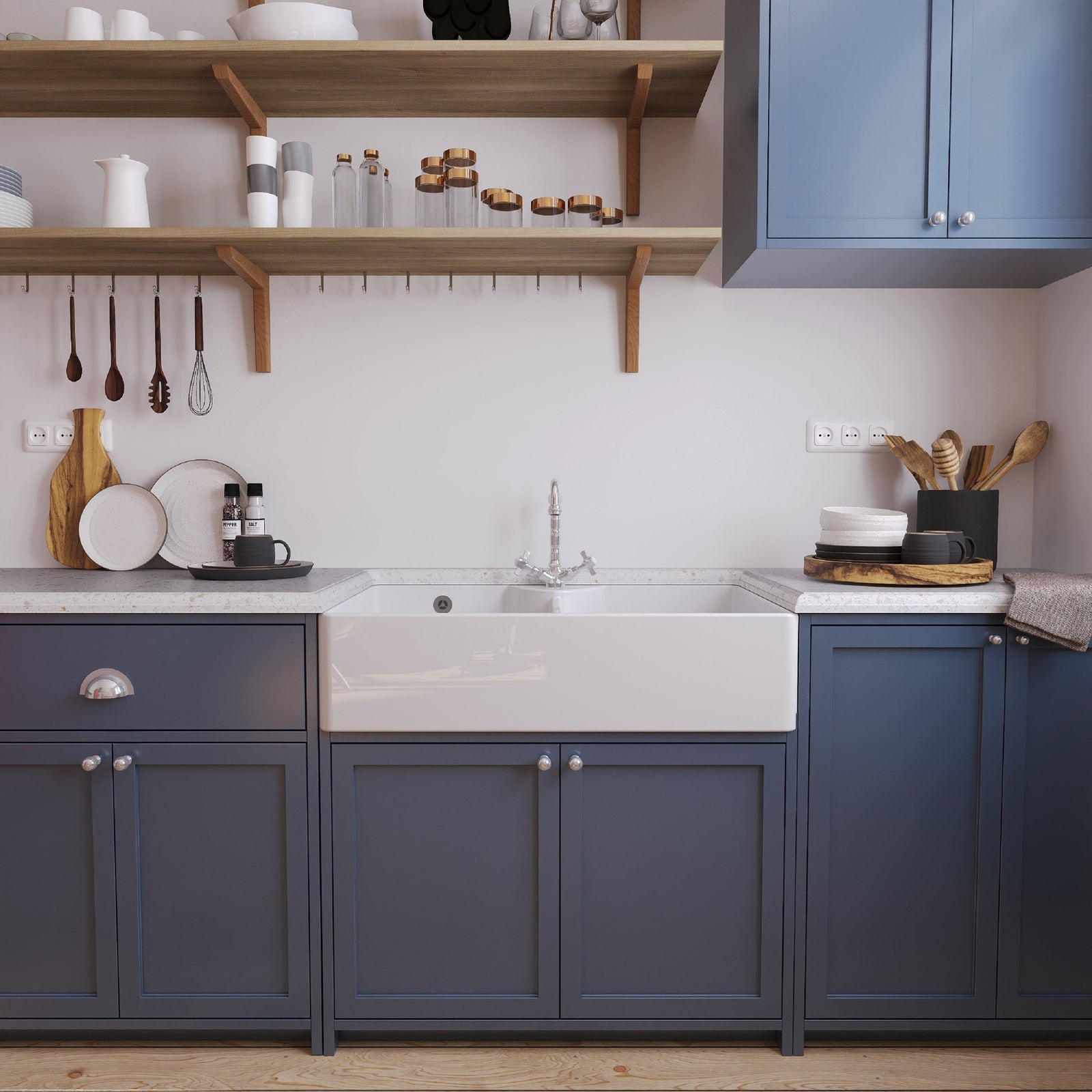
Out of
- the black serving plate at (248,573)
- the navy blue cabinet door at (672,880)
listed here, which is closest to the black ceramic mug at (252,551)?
the black serving plate at (248,573)

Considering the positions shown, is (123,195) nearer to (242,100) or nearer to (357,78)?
(242,100)

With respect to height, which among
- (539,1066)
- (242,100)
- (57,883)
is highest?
(242,100)

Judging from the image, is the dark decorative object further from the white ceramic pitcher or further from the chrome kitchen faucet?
the chrome kitchen faucet

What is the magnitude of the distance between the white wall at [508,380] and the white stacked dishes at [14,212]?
17cm

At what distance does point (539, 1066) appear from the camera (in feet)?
4.98

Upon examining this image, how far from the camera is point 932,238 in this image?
1.66 meters

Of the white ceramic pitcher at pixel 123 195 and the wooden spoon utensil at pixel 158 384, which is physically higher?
the white ceramic pitcher at pixel 123 195

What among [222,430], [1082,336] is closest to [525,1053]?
[222,430]

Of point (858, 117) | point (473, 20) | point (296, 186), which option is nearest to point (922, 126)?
point (858, 117)

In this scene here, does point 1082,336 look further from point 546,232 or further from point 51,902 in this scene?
point 51,902

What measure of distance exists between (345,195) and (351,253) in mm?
147

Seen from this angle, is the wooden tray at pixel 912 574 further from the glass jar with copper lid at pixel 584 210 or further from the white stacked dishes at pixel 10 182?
the white stacked dishes at pixel 10 182

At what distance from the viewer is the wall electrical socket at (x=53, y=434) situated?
1985mm

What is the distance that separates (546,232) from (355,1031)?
66.9 inches
